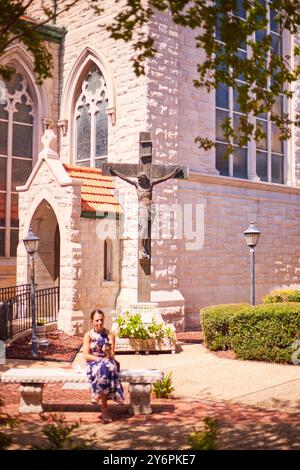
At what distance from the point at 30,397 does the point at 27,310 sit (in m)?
7.94

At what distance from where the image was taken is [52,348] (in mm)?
12312

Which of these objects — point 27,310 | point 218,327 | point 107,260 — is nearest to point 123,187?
point 107,260

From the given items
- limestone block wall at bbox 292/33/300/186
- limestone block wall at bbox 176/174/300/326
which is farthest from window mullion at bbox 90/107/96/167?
limestone block wall at bbox 292/33/300/186

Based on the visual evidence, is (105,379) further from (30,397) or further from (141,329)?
(141,329)

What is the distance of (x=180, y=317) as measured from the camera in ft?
51.6

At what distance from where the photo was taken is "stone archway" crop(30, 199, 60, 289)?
15.5m

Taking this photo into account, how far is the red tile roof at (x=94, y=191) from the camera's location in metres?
14.8

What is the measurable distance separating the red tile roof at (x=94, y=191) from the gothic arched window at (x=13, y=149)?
3.00 m

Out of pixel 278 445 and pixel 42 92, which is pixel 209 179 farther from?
pixel 278 445

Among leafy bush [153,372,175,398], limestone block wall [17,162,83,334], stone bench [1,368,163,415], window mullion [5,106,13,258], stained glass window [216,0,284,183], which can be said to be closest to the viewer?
stone bench [1,368,163,415]

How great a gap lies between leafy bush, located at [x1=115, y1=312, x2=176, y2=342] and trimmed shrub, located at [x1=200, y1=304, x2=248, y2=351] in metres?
0.84

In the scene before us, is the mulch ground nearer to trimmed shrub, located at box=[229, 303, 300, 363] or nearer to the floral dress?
trimmed shrub, located at box=[229, 303, 300, 363]

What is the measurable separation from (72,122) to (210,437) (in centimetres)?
1551
